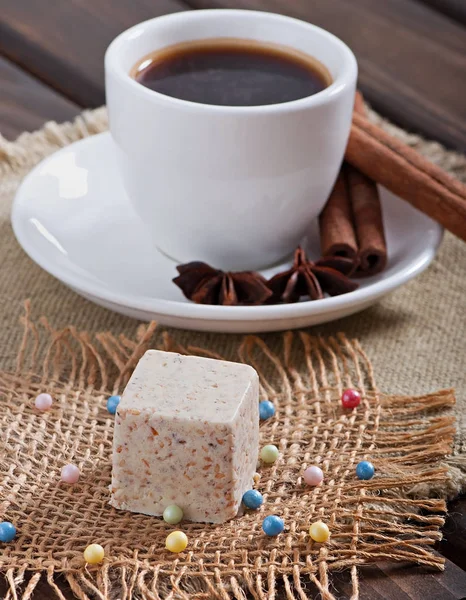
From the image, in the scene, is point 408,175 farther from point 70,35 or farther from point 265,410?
point 70,35

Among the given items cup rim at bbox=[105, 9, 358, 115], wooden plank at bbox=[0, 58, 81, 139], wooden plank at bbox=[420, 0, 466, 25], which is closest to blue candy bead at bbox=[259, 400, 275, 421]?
cup rim at bbox=[105, 9, 358, 115]

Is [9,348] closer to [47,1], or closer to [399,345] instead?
[399,345]

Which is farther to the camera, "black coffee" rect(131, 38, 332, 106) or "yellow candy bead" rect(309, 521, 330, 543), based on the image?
"black coffee" rect(131, 38, 332, 106)

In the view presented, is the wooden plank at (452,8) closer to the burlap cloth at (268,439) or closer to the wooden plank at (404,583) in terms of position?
the burlap cloth at (268,439)

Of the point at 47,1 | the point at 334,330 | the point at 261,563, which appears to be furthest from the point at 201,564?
the point at 47,1

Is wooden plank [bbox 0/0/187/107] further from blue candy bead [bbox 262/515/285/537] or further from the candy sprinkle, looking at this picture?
blue candy bead [bbox 262/515/285/537]

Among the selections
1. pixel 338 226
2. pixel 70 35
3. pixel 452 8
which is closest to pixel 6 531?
pixel 338 226
